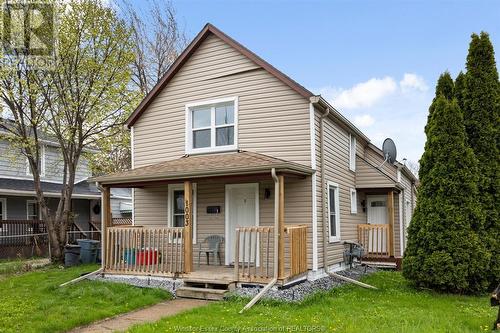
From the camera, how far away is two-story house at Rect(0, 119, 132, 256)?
709 inches

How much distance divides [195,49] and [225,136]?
8.71ft

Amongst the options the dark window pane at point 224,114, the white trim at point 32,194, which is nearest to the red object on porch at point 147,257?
the dark window pane at point 224,114

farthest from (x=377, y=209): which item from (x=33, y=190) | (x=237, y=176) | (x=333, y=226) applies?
(x=33, y=190)

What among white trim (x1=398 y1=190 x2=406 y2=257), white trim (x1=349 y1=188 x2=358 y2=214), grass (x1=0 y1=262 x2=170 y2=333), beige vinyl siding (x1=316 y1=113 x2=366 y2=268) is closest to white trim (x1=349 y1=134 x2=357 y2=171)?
beige vinyl siding (x1=316 y1=113 x2=366 y2=268)

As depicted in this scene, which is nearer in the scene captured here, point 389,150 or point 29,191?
point 389,150

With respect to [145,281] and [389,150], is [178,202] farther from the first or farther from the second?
[389,150]

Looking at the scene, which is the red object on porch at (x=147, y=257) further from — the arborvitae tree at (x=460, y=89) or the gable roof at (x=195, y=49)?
the arborvitae tree at (x=460, y=89)

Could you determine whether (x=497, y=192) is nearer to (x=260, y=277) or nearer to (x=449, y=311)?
(x=449, y=311)

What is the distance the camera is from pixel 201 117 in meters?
12.5

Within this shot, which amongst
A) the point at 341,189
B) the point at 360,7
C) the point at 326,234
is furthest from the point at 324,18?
the point at 326,234

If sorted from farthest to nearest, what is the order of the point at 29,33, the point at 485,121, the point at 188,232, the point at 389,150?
the point at 389,150
the point at 29,33
the point at 485,121
the point at 188,232

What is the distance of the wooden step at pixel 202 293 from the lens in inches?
360

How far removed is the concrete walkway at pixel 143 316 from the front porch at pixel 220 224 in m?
0.81

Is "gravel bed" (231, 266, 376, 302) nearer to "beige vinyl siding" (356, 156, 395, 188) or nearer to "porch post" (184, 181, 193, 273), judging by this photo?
"porch post" (184, 181, 193, 273)
